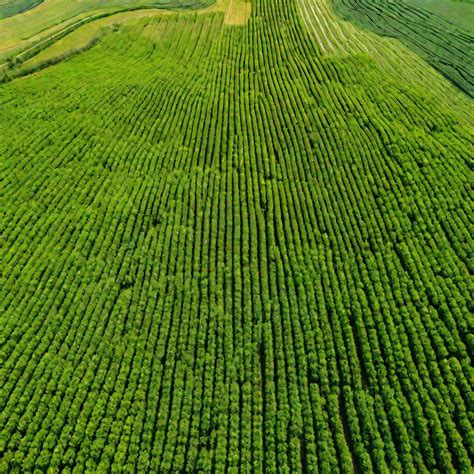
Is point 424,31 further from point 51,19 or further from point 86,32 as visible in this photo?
point 51,19

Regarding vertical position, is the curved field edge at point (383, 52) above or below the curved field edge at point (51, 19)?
below

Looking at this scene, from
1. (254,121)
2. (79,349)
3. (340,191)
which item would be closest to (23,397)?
(79,349)

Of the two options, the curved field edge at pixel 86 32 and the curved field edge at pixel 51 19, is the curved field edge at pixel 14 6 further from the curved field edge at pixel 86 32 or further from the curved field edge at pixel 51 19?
the curved field edge at pixel 86 32

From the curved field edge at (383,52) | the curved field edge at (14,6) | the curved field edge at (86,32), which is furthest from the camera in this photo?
the curved field edge at (14,6)

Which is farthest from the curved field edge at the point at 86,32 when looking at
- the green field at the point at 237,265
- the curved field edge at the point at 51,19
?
the green field at the point at 237,265

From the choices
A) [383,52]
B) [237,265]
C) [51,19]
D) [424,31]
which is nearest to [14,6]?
[51,19]

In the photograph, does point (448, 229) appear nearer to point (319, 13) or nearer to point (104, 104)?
point (104, 104)

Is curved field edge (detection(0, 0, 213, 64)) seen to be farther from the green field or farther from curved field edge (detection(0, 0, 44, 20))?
the green field
